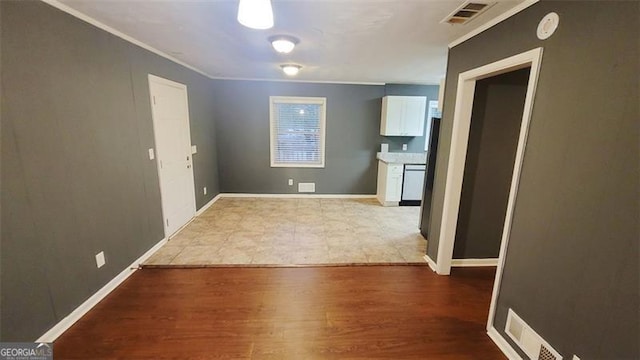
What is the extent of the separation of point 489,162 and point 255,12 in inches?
103

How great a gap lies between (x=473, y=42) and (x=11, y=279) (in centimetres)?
375

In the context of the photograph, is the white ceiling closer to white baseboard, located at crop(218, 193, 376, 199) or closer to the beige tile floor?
the beige tile floor

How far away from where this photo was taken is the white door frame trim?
1643 millimetres

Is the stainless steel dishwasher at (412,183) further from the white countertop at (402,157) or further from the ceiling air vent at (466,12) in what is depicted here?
the ceiling air vent at (466,12)

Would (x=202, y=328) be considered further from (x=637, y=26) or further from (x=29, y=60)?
(x=637, y=26)

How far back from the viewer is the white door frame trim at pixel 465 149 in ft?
5.39

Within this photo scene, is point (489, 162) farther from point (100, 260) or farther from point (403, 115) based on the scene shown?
point (100, 260)

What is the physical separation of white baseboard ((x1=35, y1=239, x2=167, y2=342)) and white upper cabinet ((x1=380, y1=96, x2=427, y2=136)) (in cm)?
448

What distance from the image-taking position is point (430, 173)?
3.56 metres

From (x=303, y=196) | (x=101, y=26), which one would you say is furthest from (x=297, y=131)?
(x=101, y=26)

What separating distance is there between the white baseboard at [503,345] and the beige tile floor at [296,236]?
1.11 metres

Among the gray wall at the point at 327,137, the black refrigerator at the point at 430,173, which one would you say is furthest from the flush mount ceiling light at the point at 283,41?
the gray wall at the point at 327,137

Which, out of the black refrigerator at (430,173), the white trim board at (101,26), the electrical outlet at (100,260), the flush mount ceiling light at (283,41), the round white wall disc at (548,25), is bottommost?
the electrical outlet at (100,260)

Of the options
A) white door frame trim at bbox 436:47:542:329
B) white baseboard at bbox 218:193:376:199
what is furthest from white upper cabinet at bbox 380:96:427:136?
white door frame trim at bbox 436:47:542:329
